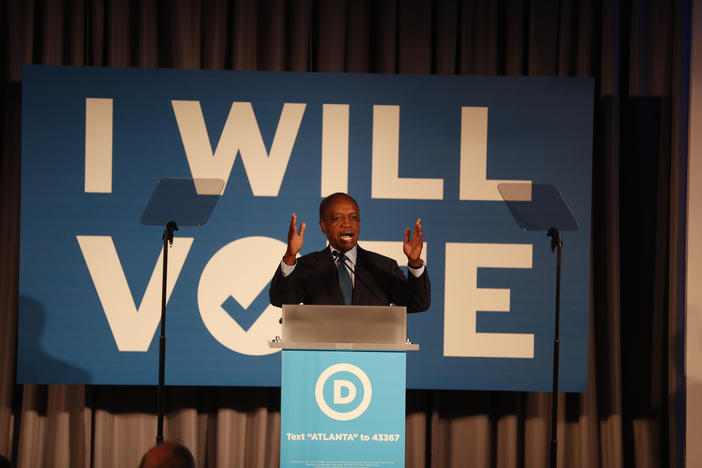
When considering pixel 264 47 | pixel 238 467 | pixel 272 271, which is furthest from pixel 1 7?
pixel 238 467

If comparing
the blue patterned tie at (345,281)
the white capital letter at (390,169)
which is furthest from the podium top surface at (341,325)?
the white capital letter at (390,169)

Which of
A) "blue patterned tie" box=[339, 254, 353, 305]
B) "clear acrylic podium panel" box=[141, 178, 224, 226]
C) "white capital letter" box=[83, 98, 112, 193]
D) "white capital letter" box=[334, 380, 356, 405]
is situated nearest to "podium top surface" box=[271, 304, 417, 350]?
"white capital letter" box=[334, 380, 356, 405]

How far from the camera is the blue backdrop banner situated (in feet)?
12.3

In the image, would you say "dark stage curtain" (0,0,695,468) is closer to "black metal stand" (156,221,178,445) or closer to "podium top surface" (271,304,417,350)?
"black metal stand" (156,221,178,445)

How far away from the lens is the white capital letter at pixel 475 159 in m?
3.80

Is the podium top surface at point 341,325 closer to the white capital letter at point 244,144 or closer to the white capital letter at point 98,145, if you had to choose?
the white capital letter at point 244,144

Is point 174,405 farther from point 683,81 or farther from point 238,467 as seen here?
point 683,81

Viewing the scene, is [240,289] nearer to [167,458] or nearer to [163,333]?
[163,333]

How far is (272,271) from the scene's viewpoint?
3807 mm

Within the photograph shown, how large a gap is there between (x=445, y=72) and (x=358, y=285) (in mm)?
1782

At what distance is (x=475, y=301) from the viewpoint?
3795 mm

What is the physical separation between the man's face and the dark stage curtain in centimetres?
139

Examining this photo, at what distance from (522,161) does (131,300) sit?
253 cm

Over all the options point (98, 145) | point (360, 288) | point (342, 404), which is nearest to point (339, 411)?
point (342, 404)
